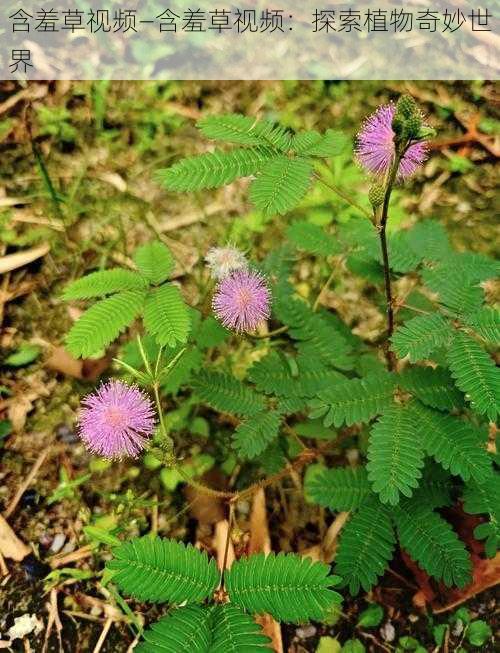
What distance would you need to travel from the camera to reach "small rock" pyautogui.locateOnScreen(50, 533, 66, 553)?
2.60 metres

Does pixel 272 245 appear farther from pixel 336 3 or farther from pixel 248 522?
pixel 336 3

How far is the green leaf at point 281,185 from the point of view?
1.68 metres

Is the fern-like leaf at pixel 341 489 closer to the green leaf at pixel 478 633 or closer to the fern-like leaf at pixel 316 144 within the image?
the green leaf at pixel 478 633

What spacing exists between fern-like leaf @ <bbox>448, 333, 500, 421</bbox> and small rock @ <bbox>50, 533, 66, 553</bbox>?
165cm

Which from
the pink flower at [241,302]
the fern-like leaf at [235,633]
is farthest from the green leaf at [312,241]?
the fern-like leaf at [235,633]

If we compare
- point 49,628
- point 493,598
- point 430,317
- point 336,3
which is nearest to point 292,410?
point 430,317

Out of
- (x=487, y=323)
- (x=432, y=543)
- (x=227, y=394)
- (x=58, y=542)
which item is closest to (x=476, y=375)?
(x=487, y=323)

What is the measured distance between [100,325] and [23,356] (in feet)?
3.88

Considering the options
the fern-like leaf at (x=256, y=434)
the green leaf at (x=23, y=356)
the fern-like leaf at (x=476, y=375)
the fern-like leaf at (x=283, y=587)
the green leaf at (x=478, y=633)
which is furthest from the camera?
the green leaf at (x=23, y=356)

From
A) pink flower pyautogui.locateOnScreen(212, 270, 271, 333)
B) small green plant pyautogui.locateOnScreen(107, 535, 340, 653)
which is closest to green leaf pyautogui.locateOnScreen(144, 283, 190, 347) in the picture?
pink flower pyautogui.locateOnScreen(212, 270, 271, 333)

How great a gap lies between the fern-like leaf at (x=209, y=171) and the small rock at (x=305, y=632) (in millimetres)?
1602

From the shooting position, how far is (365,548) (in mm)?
2041

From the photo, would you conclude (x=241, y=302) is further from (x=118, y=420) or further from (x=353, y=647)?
(x=353, y=647)

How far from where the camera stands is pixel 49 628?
2418 millimetres
